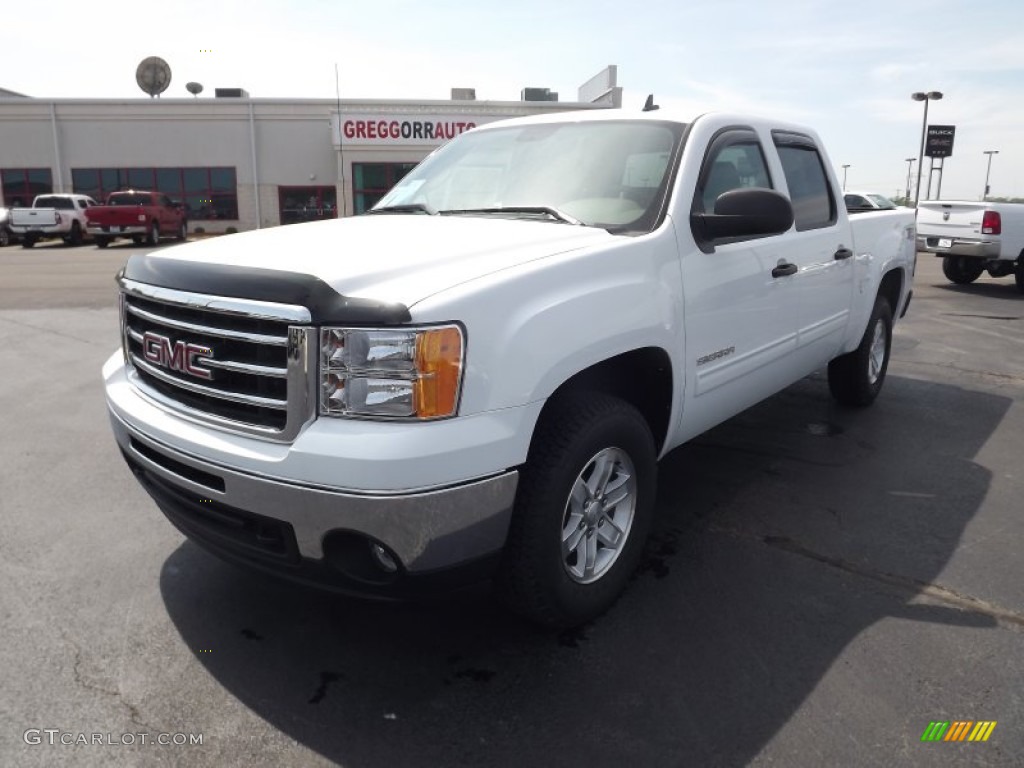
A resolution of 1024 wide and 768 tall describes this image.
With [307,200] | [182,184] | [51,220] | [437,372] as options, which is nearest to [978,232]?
[437,372]

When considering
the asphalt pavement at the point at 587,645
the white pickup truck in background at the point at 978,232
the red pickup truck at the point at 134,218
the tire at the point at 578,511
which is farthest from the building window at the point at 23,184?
the tire at the point at 578,511

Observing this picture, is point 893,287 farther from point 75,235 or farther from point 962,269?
point 75,235

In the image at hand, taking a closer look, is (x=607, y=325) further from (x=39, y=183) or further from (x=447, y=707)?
(x=39, y=183)

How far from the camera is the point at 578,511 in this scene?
2.86m

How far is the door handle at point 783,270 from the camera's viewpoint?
3.94 m

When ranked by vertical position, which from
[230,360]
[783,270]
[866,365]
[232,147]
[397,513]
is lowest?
[866,365]

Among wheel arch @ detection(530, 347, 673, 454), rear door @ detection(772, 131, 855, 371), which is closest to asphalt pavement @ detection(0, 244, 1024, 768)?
wheel arch @ detection(530, 347, 673, 454)

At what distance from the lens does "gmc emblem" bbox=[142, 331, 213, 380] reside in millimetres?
2637

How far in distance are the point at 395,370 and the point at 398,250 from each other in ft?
2.10

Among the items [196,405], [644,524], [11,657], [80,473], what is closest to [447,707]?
[644,524]

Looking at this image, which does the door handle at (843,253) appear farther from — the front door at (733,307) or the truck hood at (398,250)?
the truck hood at (398,250)

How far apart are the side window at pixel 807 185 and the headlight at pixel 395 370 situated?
8.94 ft

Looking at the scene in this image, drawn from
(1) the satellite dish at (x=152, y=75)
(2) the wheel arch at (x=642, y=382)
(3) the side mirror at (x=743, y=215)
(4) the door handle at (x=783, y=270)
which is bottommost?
(2) the wheel arch at (x=642, y=382)

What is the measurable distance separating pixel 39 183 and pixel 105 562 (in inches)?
1369
